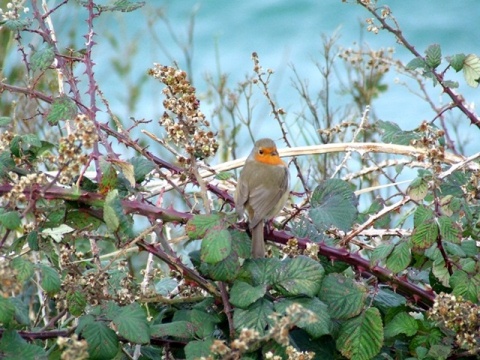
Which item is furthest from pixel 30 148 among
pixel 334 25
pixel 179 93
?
pixel 334 25

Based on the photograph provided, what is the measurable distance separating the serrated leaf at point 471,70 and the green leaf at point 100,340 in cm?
133

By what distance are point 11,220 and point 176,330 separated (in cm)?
51

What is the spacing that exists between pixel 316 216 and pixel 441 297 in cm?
38

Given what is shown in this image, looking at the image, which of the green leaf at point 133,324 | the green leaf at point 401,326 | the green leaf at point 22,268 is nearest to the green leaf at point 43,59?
the green leaf at point 22,268

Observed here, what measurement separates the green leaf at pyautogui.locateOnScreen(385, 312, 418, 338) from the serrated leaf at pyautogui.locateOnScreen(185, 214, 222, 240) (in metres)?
0.57

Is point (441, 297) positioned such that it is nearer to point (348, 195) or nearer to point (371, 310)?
point (371, 310)

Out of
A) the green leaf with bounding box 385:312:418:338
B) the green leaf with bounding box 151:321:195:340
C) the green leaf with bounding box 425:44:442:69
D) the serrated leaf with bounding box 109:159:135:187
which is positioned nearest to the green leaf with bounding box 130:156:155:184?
the serrated leaf with bounding box 109:159:135:187

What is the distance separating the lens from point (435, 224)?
8.19 ft

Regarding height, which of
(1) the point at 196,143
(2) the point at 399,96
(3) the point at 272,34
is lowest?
(1) the point at 196,143

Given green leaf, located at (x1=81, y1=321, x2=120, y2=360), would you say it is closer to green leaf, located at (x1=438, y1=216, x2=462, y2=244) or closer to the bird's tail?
the bird's tail

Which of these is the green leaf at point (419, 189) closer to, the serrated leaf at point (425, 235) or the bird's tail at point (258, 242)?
the serrated leaf at point (425, 235)

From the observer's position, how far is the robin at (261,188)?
281 centimetres

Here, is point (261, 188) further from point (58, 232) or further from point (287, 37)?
point (287, 37)

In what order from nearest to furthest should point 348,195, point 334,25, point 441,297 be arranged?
point 441,297 < point 348,195 < point 334,25
